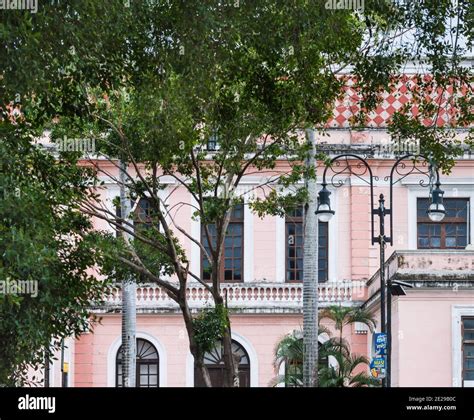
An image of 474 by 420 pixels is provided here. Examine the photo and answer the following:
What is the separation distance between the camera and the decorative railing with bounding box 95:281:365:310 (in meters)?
33.0

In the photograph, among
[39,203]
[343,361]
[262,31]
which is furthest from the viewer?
[343,361]

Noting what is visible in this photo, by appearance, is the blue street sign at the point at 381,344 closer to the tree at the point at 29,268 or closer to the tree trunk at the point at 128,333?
the tree trunk at the point at 128,333

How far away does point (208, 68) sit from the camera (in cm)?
1508

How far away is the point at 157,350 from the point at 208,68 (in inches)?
755

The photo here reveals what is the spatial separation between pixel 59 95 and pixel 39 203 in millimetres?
1404

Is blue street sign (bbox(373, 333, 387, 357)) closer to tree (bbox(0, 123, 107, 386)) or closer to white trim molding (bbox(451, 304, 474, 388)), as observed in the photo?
white trim molding (bbox(451, 304, 474, 388))

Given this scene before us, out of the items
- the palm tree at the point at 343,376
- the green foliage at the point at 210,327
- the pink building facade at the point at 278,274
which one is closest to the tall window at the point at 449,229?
the pink building facade at the point at 278,274

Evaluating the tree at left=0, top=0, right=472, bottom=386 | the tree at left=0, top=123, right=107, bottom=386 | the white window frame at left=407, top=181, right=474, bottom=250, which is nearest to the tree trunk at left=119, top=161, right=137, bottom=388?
the tree at left=0, top=0, right=472, bottom=386

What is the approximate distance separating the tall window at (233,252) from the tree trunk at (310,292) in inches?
390

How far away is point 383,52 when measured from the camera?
15828 mm

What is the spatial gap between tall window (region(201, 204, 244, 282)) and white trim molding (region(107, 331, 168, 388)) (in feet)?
7.00

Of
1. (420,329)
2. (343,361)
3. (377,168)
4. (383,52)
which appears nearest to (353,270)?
(377,168)
